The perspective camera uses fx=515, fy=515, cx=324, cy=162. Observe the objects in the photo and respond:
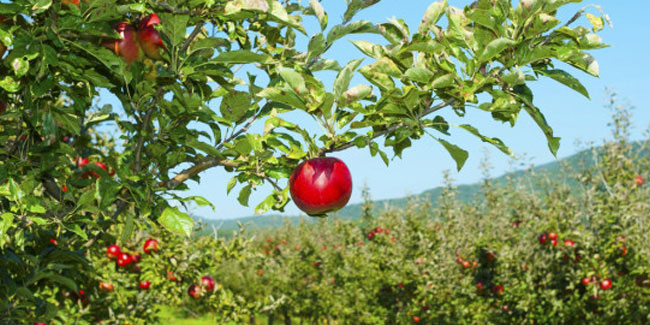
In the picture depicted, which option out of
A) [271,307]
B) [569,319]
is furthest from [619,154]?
[271,307]

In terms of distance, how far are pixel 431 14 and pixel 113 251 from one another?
420cm

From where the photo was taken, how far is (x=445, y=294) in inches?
359

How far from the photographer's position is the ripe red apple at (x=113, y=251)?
482cm

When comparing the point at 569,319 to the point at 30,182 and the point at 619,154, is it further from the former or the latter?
the point at 30,182

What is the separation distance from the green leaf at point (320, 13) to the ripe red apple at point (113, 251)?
385 cm

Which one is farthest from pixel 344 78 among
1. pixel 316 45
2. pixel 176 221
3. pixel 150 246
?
pixel 150 246

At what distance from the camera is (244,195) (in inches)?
79.1

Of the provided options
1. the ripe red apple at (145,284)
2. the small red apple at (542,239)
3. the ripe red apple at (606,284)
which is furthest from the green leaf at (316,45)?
the small red apple at (542,239)

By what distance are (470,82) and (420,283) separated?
→ 8.55 m

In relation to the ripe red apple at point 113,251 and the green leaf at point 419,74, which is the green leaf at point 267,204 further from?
the ripe red apple at point 113,251

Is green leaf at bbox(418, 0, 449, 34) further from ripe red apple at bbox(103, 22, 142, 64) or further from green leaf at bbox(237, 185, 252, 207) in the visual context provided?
ripe red apple at bbox(103, 22, 142, 64)

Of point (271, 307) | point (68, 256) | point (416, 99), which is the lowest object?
point (271, 307)

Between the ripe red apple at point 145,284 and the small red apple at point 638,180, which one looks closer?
the ripe red apple at point 145,284

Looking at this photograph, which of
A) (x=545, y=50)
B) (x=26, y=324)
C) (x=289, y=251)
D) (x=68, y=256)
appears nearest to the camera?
(x=545, y=50)
